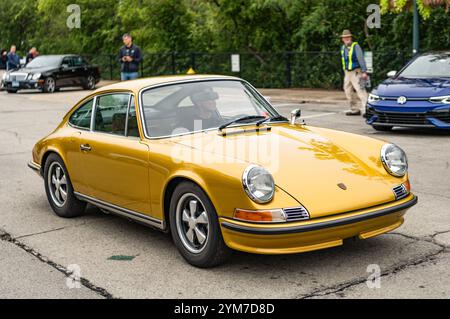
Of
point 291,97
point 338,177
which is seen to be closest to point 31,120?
point 291,97

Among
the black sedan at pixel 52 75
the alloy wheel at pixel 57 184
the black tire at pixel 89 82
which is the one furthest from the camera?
the black tire at pixel 89 82

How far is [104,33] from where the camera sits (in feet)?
124

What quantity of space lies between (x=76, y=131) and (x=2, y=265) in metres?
1.72

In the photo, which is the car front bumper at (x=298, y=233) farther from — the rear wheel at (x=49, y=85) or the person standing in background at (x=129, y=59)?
the rear wheel at (x=49, y=85)

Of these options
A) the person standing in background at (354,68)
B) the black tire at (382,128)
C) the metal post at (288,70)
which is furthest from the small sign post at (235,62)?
the black tire at (382,128)

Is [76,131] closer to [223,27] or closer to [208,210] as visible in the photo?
[208,210]

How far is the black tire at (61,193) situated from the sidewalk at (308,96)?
1339 centimetres

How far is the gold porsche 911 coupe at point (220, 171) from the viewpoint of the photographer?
4.79m

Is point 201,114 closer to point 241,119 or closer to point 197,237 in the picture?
point 241,119

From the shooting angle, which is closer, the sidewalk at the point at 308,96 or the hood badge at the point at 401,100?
the hood badge at the point at 401,100

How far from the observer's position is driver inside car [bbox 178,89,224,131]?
19.4 ft

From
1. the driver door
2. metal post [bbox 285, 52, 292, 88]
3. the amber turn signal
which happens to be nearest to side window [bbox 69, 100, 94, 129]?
the driver door

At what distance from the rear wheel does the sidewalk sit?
8861 millimetres

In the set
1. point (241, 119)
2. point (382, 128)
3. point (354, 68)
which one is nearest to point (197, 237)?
point (241, 119)
